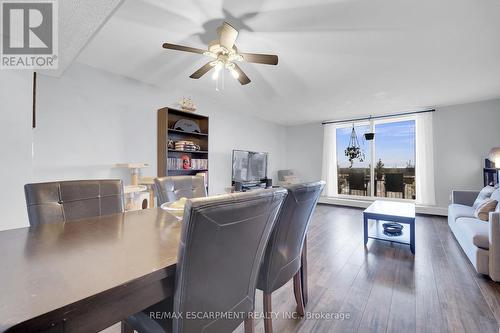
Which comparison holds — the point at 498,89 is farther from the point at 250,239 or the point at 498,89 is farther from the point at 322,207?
the point at 250,239

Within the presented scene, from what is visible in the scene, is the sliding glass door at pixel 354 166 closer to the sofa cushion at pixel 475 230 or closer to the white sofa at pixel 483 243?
the sofa cushion at pixel 475 230

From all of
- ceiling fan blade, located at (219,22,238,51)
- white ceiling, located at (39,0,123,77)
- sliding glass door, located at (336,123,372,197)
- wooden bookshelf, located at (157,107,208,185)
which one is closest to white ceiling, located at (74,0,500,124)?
ceiling fan blade, located at (219,22,238,51)

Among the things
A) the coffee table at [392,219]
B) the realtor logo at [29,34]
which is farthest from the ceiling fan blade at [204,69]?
the coffee table at [392,219]

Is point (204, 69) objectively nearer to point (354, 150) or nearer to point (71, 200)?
point (71, 200)

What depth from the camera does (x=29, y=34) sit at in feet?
5.60

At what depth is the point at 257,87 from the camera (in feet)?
11.2

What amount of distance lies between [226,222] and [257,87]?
10.0 ft

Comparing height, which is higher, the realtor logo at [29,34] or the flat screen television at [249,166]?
the realtor logo at [29,34]

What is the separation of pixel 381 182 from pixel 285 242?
5099mm

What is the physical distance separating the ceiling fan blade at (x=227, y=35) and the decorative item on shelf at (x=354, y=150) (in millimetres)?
4826

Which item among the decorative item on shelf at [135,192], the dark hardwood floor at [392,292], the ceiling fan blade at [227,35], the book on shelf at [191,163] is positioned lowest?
the dark hardwood floor at [392,292]

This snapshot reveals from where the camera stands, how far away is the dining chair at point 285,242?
121cm

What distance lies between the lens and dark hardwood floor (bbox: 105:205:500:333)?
1516 mm

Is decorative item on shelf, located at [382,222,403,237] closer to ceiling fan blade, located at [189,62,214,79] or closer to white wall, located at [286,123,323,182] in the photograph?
white wall, located at [286,123,323,182]
